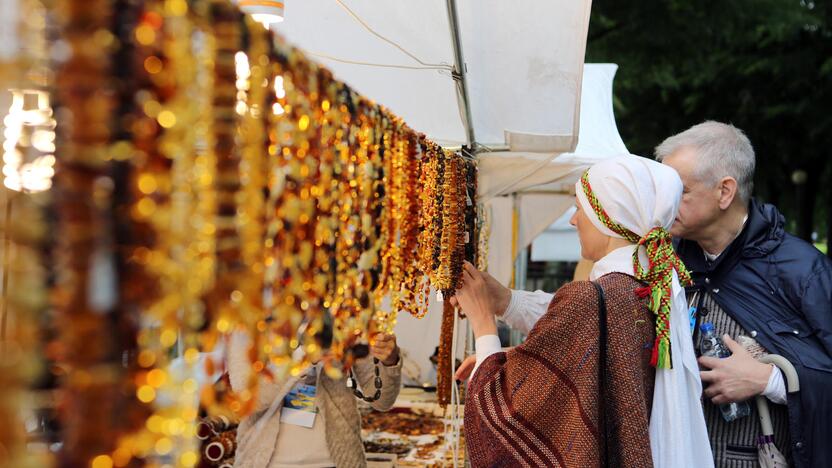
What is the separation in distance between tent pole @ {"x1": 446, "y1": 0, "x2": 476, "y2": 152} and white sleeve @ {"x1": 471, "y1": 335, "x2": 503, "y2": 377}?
42.2 inches

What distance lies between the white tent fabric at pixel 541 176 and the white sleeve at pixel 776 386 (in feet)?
5.04

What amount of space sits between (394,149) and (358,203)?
303 millimetres

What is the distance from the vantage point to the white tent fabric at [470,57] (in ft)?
9.89

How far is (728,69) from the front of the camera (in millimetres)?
11844

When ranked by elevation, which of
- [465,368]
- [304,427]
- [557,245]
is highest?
[557,245]

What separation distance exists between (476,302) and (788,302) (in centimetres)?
115

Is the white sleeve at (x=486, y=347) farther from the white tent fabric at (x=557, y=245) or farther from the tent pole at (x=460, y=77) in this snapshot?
the white tent fabric at (x=557, y=245)

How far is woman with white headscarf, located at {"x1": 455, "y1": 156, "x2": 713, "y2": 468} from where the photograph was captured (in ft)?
7.22

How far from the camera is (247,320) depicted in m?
1.09

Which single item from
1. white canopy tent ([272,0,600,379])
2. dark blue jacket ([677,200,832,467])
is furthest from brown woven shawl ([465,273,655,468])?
white canopy tent ([272,0,600,379])

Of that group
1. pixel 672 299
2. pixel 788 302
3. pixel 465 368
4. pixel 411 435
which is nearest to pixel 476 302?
pixel 465 368

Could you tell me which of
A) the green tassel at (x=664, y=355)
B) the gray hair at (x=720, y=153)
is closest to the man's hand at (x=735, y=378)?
the green tassel at (x=664, y=355)

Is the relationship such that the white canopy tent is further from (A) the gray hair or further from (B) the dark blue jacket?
(B) the dark blue jacket

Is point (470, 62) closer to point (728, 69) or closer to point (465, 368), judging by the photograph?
point (465, 368)
